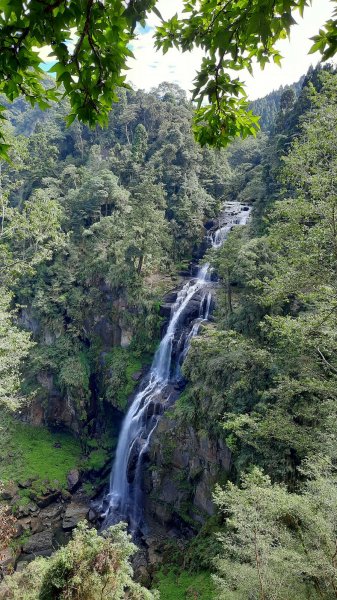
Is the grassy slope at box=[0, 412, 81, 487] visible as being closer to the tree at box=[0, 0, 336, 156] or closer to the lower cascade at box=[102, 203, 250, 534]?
the lower cascade at box=[102, 203, 250, 534]

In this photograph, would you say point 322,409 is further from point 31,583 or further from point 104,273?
point 104,273

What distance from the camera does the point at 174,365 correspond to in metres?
18.5

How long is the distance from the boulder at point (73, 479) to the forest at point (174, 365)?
0.10 meters

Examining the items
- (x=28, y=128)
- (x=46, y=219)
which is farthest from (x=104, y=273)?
(x=28, y=128)

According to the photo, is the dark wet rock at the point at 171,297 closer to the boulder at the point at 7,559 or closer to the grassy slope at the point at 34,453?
the grassy slope at the point at 34,453

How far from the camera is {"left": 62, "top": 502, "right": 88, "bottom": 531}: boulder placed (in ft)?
52.0

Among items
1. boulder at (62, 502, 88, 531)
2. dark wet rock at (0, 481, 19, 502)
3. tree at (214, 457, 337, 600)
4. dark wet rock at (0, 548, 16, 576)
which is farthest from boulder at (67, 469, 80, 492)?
tree at (214, 457, 337, 600)

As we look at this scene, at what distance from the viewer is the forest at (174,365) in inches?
231

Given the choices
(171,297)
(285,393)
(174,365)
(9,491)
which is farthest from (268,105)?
(9,491)

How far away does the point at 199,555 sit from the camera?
36.8 feet

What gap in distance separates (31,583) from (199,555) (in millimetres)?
5710

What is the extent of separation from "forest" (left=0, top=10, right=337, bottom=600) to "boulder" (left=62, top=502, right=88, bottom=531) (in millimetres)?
68

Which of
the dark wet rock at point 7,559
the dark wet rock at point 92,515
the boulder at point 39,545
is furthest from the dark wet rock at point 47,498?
the dark wet rock at point 7,559

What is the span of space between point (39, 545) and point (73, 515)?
1784 mm
